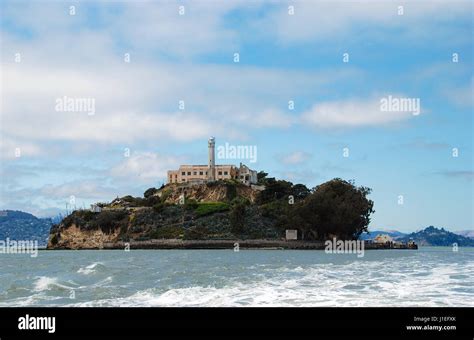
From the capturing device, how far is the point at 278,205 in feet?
481

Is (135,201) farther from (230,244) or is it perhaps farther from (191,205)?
(230,244)

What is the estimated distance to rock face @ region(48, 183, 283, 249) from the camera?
142375mm

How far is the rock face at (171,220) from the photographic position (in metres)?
142

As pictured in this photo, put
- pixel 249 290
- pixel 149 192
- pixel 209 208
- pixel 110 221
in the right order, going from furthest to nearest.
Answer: pixel 149 192 < pixel 110 221 < pixel 209 208 < pixel 249 290

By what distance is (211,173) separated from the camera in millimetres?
170375

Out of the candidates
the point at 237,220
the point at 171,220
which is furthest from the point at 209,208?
the point at 237,220

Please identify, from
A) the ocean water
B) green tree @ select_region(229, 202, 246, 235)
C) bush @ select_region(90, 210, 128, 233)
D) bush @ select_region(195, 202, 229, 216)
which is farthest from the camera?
bush @ select_region(90, 210, 128, 233)

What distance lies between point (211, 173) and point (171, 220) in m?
24.4

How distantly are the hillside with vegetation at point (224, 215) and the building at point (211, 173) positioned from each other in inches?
168

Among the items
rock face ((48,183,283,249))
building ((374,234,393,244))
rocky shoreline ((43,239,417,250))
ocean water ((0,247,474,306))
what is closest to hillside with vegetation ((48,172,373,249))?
rock face ((48,183,283,249))

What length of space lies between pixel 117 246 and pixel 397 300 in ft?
423

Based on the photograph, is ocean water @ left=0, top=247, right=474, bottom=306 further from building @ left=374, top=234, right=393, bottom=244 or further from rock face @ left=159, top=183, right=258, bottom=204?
rock face @ left=159, top=183, right=258, bottom=204
